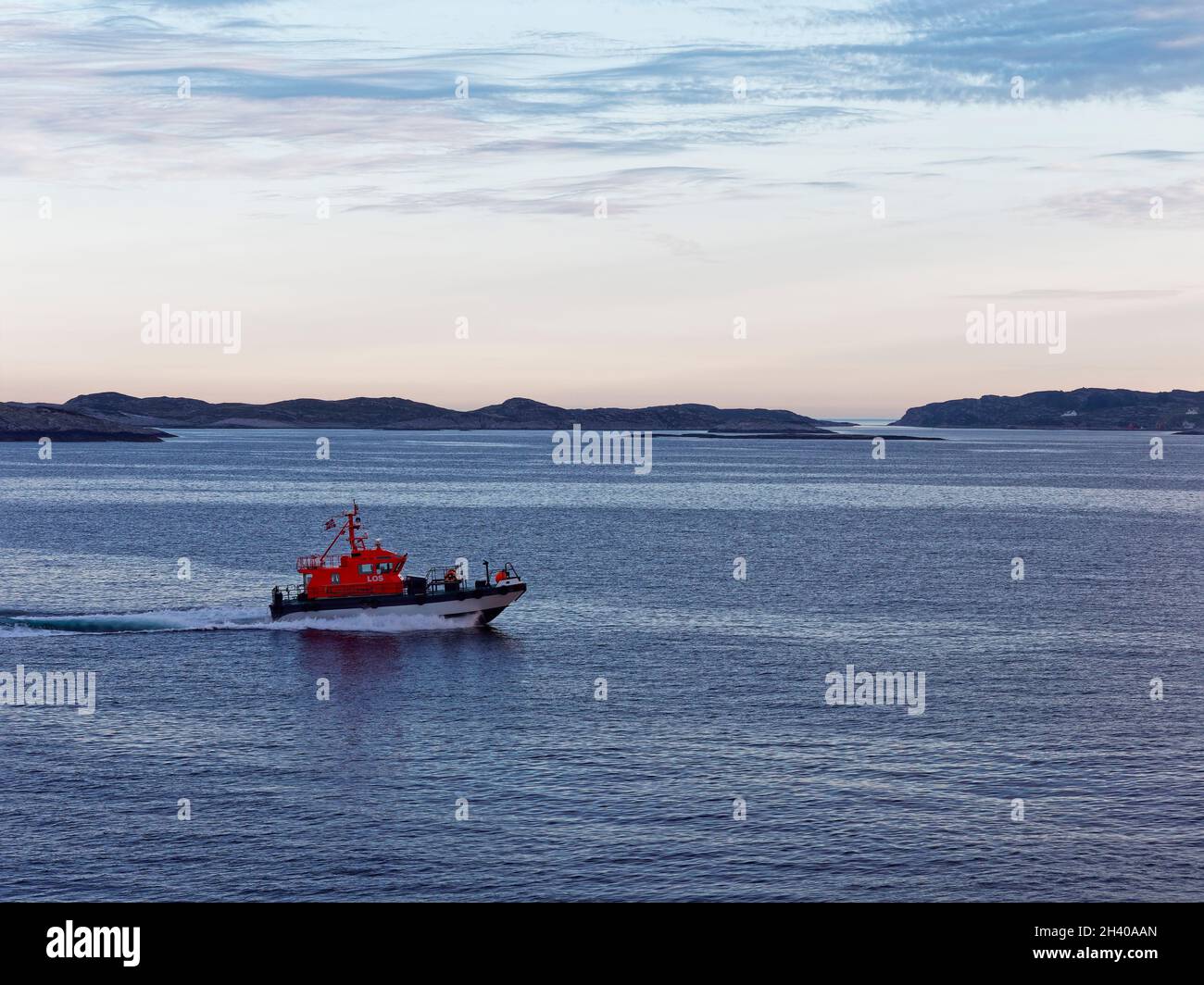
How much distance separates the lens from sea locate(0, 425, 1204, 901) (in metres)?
39.7

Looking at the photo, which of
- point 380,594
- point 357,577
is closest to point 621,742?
point 380,594

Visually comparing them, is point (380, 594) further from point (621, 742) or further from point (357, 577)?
point (621, 742)

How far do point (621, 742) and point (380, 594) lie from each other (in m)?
32.2

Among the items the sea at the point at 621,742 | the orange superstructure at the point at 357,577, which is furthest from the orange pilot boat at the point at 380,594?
the sea at the point at 621,742

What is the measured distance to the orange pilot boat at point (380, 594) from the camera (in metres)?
80.3

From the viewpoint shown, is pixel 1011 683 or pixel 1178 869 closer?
pixel 1178 869

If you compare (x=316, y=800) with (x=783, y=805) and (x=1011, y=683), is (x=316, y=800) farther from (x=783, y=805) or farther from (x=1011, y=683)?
(x=1011, y=683)

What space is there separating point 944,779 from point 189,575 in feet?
236

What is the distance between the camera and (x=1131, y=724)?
5666 cm

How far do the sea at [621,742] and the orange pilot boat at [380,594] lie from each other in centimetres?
132
